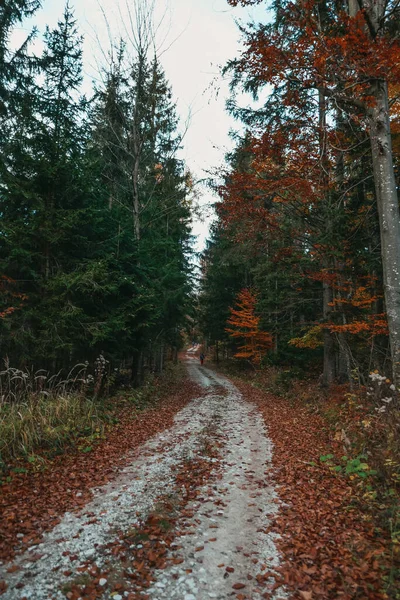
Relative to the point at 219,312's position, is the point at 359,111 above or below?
above

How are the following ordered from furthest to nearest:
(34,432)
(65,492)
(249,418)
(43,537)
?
(249,418) < (34,432) < (65,492) < (43,537)

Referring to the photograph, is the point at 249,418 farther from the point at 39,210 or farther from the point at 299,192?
the point at 39,210

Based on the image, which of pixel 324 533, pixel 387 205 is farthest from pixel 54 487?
pixel 387 205

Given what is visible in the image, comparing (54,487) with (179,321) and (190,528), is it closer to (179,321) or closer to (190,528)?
(190,528)

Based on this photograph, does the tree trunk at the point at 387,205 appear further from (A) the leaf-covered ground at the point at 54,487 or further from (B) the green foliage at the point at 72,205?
(B) the green foliage at the point at 72,205

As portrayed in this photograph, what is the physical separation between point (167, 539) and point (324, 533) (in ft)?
6.71

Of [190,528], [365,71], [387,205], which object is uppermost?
[365,71]

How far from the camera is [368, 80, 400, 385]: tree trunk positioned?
6.86 meters

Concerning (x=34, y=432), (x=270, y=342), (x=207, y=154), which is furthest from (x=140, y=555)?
(x=270, y=342)

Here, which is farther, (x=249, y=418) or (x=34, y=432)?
(x=249, y=418)

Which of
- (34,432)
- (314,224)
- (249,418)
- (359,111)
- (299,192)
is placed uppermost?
(359,111)

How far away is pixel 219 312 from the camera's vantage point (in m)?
27.2

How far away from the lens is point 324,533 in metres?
4.12

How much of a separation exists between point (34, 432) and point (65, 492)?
189 cm
